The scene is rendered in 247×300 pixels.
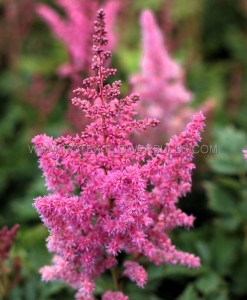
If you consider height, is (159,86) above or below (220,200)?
above

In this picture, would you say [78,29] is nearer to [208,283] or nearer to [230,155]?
[230,155]

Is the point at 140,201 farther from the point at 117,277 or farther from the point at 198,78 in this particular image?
the point at 198,78

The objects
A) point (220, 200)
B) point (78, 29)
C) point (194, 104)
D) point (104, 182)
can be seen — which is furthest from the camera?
point (194, 104)

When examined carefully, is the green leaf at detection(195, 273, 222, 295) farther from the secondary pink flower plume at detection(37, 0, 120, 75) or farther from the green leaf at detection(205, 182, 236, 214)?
the secondary pink flower plume at detection(37, 0, 120, 75)

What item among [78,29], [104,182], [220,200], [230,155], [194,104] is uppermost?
[194,104]

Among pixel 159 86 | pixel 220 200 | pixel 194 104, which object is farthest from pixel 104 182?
pixel 194 104

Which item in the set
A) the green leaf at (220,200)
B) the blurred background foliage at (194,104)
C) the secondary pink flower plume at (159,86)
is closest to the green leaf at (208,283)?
the blurred background foliage at (194,104)
